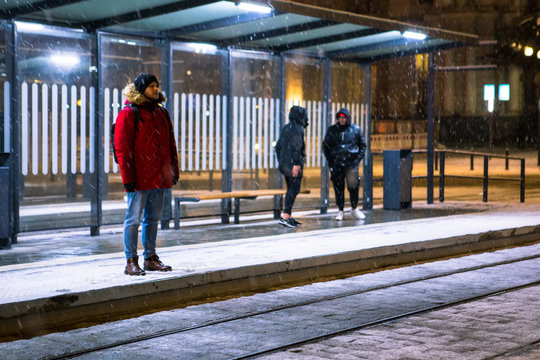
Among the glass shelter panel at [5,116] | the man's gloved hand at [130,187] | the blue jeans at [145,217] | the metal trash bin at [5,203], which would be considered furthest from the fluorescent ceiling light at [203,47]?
the man's gloved hand at [130,187]

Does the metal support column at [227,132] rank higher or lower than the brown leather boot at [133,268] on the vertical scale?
higher

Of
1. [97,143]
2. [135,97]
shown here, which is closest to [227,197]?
[97,143]

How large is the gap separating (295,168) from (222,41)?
2378 mm

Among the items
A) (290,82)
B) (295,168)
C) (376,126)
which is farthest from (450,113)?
(295,168)

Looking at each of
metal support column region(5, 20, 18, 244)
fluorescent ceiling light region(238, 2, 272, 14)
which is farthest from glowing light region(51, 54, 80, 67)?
fluorescent ceiling light region(238, 2, 272, 14)

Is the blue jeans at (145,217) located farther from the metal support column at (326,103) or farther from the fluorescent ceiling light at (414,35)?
the metal support column at (326,103)

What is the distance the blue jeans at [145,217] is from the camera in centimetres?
759

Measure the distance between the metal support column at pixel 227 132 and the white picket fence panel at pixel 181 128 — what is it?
2.5 inches

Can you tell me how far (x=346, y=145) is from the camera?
12.9m

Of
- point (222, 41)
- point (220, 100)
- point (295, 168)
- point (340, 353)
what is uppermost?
point (222, 41)

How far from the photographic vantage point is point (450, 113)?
181ft

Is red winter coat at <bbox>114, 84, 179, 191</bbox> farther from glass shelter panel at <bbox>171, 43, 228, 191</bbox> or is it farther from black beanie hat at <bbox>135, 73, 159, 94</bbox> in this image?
glass shelter panel at <bbox>171, 43, 228, 191</bbox>

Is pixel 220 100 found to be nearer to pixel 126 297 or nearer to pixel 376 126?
pixel 126 297

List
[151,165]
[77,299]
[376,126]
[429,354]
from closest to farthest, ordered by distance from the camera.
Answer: [429,354]
[77,299]
[151,165]
[376,126]
